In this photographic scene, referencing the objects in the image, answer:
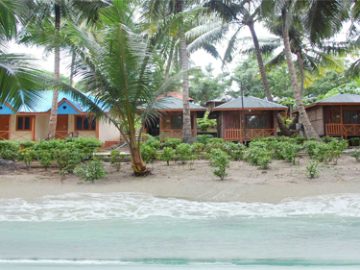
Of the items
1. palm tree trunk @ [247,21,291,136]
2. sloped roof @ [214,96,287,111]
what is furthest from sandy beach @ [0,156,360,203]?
palm tree trunk @ [247,21,291,136]

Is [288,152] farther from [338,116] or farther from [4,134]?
[4,134]

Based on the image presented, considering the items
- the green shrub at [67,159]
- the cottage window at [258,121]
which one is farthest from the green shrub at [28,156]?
the cottage window at [258,121]

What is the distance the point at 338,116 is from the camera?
81.3ft

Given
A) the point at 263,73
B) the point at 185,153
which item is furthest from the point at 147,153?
the point at 263,73

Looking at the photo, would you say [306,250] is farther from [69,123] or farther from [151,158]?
[69,123]

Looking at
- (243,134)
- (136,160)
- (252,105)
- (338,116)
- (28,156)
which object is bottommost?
(136,160)

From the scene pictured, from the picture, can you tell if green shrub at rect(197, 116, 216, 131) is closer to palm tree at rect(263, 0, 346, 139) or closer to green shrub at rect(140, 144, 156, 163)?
palm tree at rect(263, 0, 346, 139)

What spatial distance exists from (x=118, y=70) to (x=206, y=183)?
13.6ft

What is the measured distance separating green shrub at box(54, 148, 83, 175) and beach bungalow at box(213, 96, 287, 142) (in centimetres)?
1159

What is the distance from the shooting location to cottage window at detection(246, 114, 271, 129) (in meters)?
24.9

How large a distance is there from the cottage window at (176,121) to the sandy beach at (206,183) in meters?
11.4

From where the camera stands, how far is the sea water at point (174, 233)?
4.27m

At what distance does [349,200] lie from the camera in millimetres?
9633

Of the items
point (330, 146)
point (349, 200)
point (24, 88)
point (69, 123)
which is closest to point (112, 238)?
point (349, 200)
